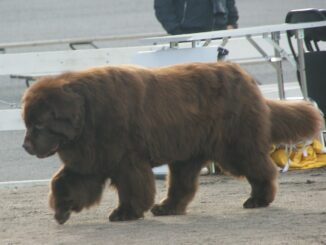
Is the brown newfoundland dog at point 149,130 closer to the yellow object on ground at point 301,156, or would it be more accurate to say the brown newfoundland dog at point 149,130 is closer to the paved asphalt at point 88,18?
the yellow object on ground at point 301,156

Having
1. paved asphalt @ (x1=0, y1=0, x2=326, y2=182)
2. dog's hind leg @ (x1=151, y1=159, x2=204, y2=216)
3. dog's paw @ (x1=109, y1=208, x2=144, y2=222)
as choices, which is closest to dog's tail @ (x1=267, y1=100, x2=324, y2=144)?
dog's hind leg @ (x1=151, y1=159, x2=204, y2=216)

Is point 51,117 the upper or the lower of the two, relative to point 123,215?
upper

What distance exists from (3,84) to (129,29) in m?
6.68

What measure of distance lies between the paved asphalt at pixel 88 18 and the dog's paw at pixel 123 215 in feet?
32.0

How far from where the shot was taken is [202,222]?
8016 millimetres

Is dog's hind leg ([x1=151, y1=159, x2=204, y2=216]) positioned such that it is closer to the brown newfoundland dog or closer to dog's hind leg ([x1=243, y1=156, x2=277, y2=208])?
the brown newfoundland dog

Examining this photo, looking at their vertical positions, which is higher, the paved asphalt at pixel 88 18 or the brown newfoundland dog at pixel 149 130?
the brown newfoundland dog at pixel 149 130

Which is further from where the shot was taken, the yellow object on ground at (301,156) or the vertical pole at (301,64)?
the vertical pole at (301,64)

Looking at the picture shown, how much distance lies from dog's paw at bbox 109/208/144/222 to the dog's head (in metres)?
0.66

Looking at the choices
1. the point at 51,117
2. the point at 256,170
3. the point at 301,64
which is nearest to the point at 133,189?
the point at 51,117

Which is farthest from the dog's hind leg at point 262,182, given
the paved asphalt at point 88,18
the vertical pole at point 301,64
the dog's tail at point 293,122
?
the paved asphalt at point 88,18

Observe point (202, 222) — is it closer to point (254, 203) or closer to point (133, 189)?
point (133, 189)

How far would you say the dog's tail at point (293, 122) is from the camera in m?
8.88

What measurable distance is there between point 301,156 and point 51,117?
11.6 ft
